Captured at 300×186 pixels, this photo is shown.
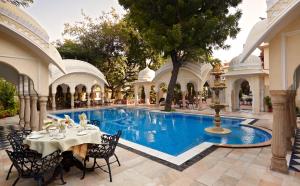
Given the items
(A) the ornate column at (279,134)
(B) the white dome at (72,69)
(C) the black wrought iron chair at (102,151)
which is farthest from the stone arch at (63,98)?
(A) the ornate column at (279,134)

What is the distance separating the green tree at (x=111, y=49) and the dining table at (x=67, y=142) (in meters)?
24.4

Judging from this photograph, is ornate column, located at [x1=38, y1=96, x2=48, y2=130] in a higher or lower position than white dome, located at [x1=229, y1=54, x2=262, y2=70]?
lower

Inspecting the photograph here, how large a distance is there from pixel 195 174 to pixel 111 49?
2822 cm

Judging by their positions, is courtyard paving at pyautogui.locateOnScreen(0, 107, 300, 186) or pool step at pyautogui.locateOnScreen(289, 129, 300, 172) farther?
pool step at pyautogui.locateOnScreen(289, 129, 300, 172)

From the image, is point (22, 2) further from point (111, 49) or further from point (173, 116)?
point (111, 49)

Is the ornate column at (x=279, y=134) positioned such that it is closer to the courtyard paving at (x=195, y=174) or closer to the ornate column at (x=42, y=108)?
the courtyard paving at (x=195, y=174)

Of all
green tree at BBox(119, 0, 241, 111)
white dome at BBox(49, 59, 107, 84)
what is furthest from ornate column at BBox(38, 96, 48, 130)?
white dome at BBox(49, 59, 107, 84)

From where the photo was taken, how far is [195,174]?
489 cm

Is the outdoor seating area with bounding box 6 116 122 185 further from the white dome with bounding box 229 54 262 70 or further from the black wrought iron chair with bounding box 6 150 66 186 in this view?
the white dome with bounding box 229 54 262 70

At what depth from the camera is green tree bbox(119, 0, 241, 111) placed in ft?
48.5

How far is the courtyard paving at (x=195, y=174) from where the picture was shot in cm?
448

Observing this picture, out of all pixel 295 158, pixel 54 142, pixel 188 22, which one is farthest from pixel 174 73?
pixel 54 142

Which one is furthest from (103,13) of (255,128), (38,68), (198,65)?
(255,128)

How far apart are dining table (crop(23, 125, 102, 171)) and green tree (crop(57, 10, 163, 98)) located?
24366 mm
